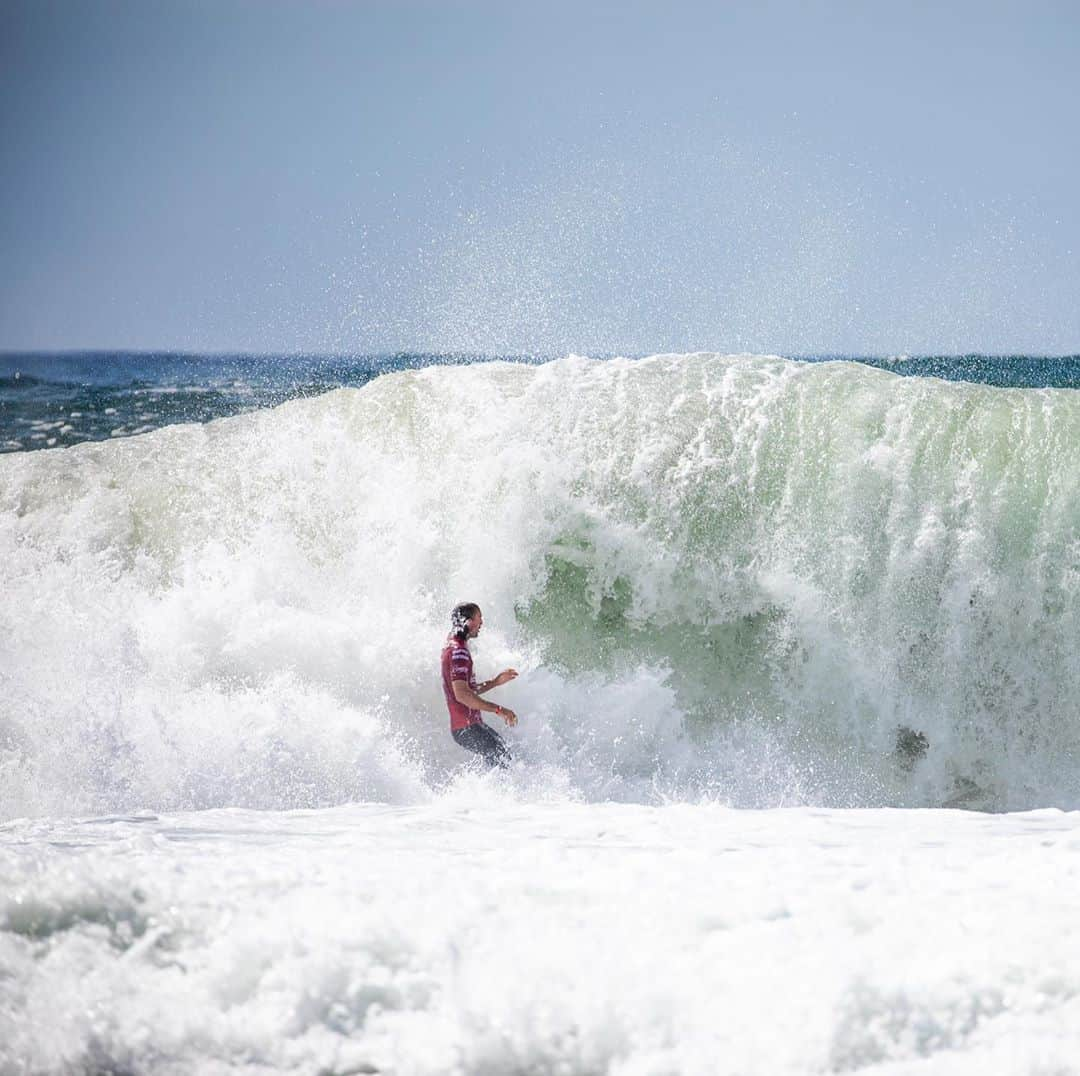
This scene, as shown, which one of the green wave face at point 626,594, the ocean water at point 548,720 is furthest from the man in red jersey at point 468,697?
the green wave face at point 626,594

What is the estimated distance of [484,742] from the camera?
6121 mm

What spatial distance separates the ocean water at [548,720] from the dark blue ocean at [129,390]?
22.3 feet

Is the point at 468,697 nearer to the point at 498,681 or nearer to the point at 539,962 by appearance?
the point at 498,681

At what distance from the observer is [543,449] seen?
25.5 feet

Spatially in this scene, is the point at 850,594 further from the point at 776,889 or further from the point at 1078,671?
the point at 776,889

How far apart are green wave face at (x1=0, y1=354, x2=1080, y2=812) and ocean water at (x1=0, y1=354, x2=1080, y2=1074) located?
26 mm

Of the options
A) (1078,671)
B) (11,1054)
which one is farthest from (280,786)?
(1078,671)

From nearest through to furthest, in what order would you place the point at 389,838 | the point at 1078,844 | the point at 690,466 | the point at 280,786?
1. the point at 1078,844
2. the point at 389,838
3. the point at 280,786
4. the point at 690,466

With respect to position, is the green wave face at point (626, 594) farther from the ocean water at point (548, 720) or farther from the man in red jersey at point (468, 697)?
the man in red jersey at point (468, 697)

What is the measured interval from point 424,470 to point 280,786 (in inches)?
111

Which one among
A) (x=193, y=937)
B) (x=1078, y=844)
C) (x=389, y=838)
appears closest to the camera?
(x=193, y=937)

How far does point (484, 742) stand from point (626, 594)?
1.77 m

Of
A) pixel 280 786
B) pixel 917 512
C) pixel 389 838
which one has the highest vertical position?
pixel 917 512

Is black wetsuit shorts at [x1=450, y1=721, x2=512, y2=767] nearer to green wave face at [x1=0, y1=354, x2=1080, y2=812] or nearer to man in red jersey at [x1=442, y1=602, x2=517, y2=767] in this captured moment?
man in red jersey at [x1=442, y1=602, x2=517, y2=767]
